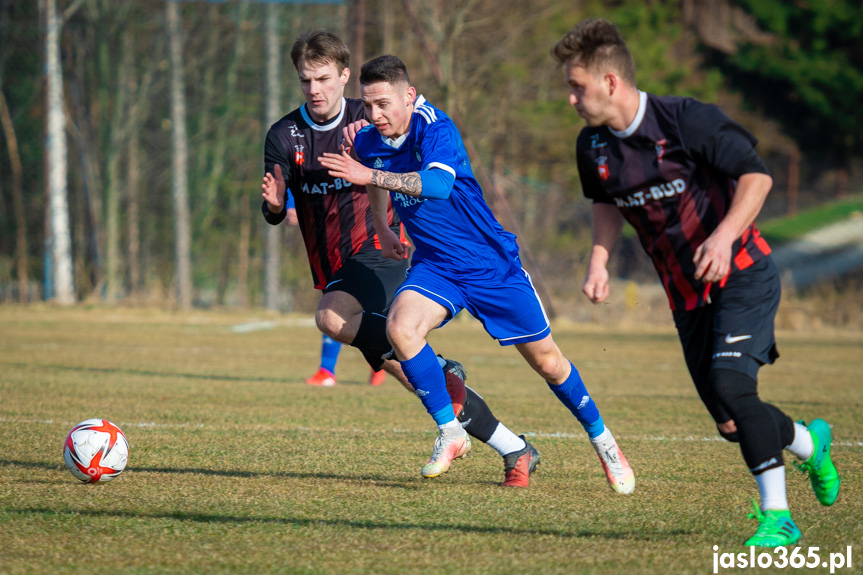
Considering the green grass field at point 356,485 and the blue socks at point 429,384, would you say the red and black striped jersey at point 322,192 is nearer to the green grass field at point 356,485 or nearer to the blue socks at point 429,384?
the green grass field at point 356,485

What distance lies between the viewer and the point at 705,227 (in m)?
3.75

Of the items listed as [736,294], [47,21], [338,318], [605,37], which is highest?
[47,21]

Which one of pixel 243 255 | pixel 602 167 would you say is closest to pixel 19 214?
pixel 243 255

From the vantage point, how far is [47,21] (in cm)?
2072

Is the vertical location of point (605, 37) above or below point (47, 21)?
below

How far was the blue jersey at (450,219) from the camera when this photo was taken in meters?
4.76

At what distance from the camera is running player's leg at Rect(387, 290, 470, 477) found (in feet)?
15.0

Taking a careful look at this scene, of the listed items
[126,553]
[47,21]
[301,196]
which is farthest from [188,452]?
[47,21]

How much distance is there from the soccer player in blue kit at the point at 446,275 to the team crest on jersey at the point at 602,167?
2.79 ft

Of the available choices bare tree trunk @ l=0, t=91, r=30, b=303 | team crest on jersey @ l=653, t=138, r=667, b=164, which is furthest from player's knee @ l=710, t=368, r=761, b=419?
bare tree trunk @ l=0, t=91, r=30, b=303

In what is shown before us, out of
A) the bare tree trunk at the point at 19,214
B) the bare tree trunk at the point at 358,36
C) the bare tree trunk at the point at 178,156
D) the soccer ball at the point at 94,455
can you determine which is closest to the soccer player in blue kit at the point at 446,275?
the soccer ball at the point at 94,455

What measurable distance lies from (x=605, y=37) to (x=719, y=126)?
0.56 metres

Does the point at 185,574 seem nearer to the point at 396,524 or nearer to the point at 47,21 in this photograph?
the point at 396,524

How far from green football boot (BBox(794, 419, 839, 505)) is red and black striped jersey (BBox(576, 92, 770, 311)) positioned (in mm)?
794
